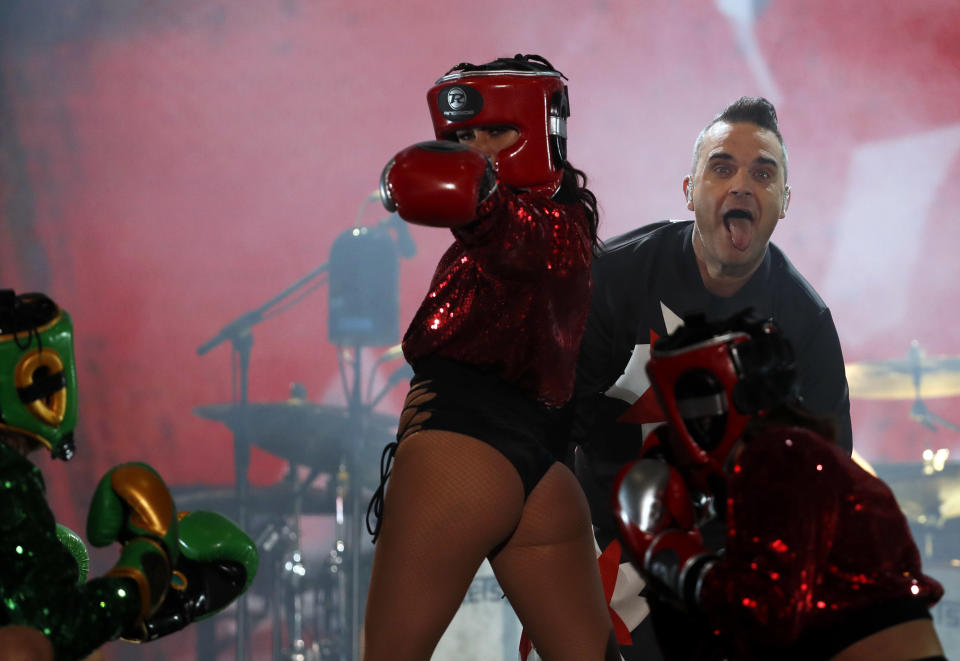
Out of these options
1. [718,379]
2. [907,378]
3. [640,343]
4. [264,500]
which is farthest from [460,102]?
[907,378]

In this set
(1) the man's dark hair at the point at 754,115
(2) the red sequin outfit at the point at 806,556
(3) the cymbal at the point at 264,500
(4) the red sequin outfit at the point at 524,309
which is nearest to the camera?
(2) the red sequin outfit at the point at 806,556

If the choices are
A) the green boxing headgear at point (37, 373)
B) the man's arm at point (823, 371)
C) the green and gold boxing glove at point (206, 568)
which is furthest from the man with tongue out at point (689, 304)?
the green boxing headgear at point (37, 373)

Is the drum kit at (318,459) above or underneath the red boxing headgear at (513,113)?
underneath

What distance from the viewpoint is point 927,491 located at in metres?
4.26

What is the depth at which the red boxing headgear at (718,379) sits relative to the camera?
1367mm

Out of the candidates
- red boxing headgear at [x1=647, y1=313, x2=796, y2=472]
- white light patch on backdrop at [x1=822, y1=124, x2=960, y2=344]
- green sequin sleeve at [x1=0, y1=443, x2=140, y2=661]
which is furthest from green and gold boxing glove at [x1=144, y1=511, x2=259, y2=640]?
white light patch on backdrop at [x1=822, y1=124, x2=960, y2=344]

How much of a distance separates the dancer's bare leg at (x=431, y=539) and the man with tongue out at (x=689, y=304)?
75cm

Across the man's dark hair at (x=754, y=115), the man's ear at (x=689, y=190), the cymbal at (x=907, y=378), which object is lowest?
the cymbal at (x=907, y=378)

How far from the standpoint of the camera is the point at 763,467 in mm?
1296

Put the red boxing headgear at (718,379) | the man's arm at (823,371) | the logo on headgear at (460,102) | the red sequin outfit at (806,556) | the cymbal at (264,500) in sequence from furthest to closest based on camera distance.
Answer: the cymbal at (264,500), the man's arm at (823,371), the logo on headgear at (460,102), the red boxing headgear at (718,379), the red sequin outfit at (806,556)

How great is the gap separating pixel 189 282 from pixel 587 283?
3169 millimetres

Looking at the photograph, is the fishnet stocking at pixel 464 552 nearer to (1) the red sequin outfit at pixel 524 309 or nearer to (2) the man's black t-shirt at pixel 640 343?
(1) the red sequin outfit at pixel 524 309

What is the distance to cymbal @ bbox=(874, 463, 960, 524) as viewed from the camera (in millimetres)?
4246

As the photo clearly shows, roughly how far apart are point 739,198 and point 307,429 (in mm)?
2575
